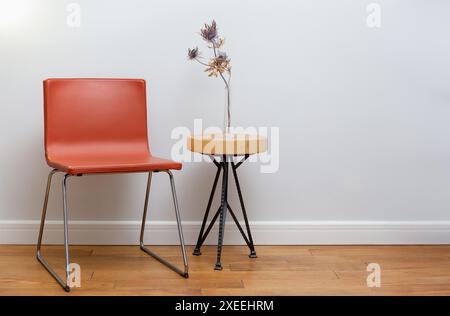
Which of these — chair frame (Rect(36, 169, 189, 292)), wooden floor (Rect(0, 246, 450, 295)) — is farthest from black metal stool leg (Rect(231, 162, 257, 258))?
chair frame (Rect(36, 169, 189, 292))

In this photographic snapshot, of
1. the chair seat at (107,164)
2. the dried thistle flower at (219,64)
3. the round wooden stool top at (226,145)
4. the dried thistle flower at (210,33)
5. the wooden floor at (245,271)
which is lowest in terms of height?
the wooden floor at (245,271)

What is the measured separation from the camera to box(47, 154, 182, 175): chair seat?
215 centimetres

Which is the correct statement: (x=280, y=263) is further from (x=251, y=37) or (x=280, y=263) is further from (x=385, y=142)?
(x=251, y=37)

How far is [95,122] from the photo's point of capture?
2.56m

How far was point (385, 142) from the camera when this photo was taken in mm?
2826

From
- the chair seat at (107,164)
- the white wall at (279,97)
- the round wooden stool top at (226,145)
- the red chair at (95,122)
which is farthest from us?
the white wall at (279,97)

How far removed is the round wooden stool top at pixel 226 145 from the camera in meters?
2.35

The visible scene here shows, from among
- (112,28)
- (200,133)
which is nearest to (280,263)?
(200,133)

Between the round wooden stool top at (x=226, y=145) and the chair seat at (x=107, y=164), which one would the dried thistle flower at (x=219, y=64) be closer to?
the round wooden stool top at (x=226, y=145)

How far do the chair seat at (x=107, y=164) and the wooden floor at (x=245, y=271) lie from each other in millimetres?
427

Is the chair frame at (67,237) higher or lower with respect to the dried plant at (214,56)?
lower

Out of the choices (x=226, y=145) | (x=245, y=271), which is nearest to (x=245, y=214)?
(x=245, y=271)

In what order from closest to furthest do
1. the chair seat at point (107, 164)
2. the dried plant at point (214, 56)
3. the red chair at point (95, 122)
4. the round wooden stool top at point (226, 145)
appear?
the chair seat at point (107, 164) → the round wooden stool top at point (226, 145) → the red chair at point (95, 122) → the dried plant at point (214, 56)

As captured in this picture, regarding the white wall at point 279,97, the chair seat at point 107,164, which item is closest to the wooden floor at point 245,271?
the white wall at point 279,97
